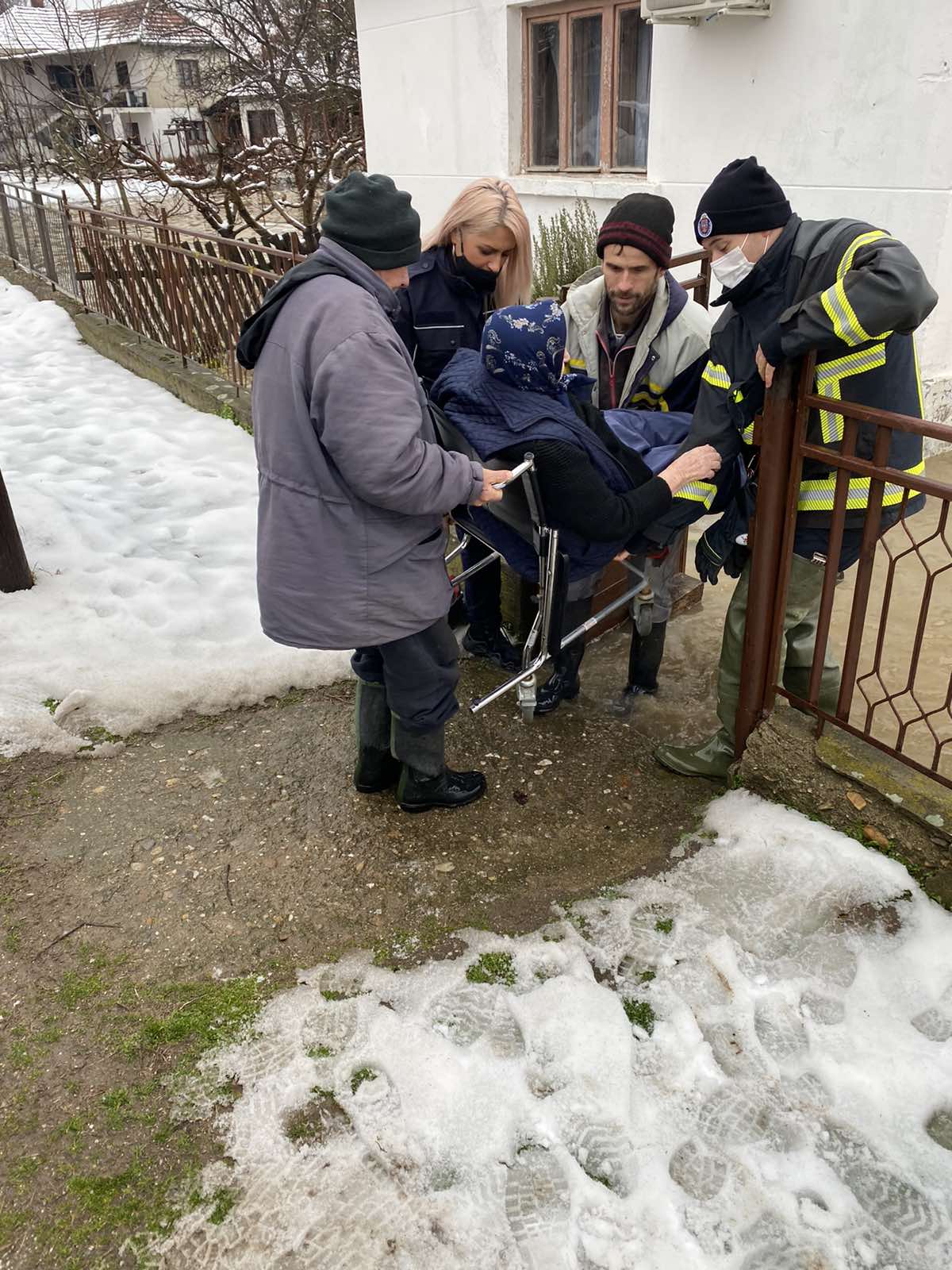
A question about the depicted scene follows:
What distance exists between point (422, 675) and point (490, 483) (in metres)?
0.55

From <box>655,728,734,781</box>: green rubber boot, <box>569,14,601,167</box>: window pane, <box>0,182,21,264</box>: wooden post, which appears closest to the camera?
<box>655,728,734,781</box>: green rubber boot

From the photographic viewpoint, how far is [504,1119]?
1821 millimetres

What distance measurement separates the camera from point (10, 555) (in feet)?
12.4

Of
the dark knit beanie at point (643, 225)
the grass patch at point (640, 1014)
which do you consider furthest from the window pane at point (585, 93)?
the grass patch at point (640, 1014)

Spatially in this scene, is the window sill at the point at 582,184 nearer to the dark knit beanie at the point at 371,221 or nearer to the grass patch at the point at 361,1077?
the dark knit beanie at the point at 371,221

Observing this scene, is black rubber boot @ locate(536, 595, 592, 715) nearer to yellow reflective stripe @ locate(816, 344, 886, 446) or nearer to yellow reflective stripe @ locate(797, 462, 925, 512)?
yellow reflective stripe @ locate(797, 462, 925, 512)

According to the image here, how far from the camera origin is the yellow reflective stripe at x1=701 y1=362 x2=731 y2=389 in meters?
2.38

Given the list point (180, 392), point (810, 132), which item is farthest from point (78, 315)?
point (810, 132)

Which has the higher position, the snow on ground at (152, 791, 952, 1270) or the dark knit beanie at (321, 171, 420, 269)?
the dark knit beanie at (321, 171, 420, 269)

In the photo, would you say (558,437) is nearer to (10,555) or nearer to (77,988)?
(77,988)

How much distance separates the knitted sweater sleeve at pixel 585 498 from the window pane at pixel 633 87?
16.4 feet

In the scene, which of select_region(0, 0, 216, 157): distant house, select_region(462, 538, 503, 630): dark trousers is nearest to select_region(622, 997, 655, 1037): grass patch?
select_region(462, 538, 503, 630): dark trousers

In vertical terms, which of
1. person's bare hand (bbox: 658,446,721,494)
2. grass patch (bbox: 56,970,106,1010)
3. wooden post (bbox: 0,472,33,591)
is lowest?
grass patch (bbox: 56,970,106,1010)

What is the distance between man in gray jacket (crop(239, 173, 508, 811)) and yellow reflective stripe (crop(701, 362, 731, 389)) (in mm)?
677
